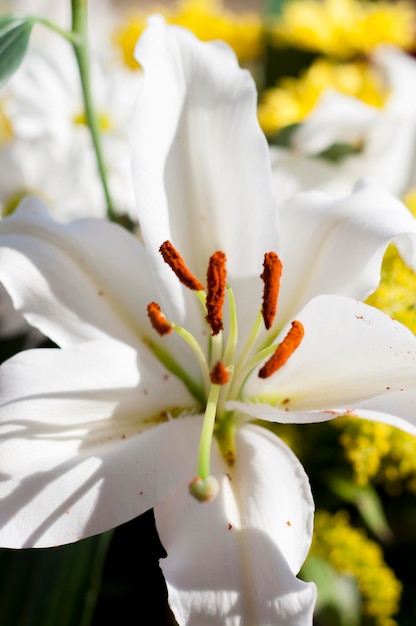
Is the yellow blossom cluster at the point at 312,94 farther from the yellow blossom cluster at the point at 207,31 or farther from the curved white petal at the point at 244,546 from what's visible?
the curved white petal at the point at 244,546

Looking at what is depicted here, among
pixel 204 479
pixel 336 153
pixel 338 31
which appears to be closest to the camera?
pixel 204 479

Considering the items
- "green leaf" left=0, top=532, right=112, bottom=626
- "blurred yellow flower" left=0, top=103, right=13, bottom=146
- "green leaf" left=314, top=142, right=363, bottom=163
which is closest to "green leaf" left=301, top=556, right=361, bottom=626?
"green leaf" left=0, top=532, right=112, bottom=626

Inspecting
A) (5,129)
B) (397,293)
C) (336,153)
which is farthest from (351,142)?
(5,129)

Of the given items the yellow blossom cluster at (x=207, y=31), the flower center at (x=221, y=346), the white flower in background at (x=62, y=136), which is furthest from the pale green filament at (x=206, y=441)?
the yellow blossom cluster at (x=207, y=31)

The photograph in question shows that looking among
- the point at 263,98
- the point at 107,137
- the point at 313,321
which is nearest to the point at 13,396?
the point at 313,321

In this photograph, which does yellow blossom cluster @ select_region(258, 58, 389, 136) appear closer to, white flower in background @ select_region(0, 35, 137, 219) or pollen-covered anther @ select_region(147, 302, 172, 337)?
white flower in background @ select_region(0, 35, 137, 219)

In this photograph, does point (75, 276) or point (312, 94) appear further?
point (312, 94)

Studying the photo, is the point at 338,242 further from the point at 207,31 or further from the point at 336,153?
the point at 207,31
